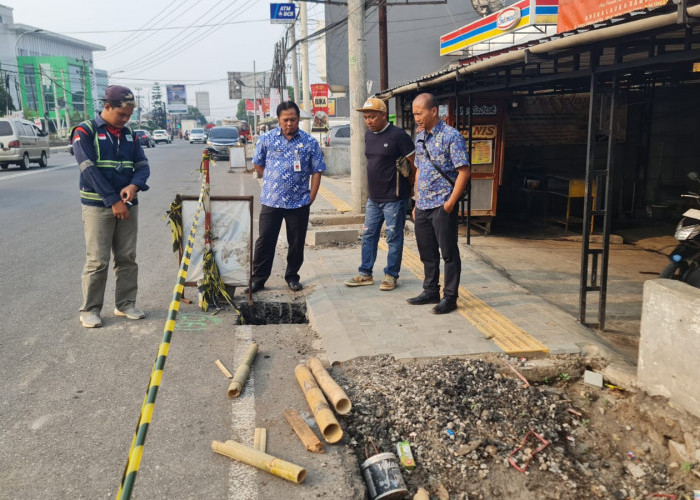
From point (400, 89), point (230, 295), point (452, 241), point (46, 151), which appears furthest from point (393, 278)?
point (46, 151)

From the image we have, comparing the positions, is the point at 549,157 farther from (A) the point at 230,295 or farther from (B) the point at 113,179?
(B) the point at 113,179

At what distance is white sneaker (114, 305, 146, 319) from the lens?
18.1ft

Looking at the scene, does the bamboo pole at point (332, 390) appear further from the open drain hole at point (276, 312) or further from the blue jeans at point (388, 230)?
the blue jeans at point (388, 230)

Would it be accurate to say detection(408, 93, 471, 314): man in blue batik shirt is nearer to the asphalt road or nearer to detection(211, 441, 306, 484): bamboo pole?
the asphalt road

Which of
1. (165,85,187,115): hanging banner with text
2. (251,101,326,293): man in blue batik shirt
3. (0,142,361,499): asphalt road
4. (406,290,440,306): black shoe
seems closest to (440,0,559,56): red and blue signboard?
(251,101,326,293): man in blue batik shirt

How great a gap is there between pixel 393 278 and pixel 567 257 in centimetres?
380

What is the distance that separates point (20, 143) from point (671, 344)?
908 inches

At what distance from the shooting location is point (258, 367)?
14.8ft

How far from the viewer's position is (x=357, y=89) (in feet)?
36.4

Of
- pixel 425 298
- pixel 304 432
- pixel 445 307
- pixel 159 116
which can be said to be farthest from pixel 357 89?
pixel 159 116

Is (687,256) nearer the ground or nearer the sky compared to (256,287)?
nearer the sky

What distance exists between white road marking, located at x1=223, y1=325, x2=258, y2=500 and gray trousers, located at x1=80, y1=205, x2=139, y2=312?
1266 millimetres

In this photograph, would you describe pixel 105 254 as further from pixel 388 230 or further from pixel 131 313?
pixel 388 230

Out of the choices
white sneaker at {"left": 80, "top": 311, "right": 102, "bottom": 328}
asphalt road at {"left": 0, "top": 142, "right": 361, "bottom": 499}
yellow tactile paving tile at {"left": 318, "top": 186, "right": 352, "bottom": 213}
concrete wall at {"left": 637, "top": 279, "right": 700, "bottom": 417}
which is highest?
concrete wall at {"left": 637, "top": 279, "right": 700, "bottom": 417}
